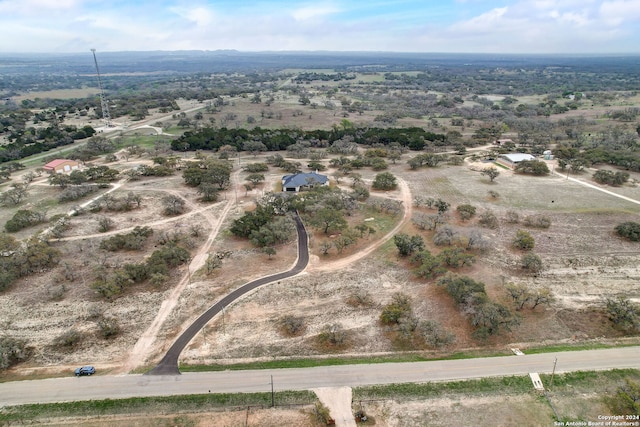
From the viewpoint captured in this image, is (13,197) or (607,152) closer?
(13,197)

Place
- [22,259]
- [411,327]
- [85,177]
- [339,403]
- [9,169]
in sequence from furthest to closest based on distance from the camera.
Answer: [9,169] < [85,177] < [22,259] < [411,327] < [339,403]

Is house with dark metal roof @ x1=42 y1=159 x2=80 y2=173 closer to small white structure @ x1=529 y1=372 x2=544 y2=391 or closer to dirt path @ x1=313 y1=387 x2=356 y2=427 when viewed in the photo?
dirt path @ x1=313 y1=387 x2=356 y2=427

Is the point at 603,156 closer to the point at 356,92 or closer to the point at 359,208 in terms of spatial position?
the point at 359,208

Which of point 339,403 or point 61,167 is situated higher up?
point 61,167

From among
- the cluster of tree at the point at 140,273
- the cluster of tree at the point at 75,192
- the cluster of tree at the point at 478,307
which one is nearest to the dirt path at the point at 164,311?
the cluster of tree at the point at 140,273

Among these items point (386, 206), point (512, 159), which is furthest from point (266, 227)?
point (512, 159)

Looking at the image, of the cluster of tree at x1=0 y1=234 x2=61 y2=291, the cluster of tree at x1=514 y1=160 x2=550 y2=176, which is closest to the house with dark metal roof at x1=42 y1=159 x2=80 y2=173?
the cluster of tree at x1=0 y1=234 x2=61 y2=291

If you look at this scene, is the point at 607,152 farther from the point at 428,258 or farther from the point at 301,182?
the point at 301,182

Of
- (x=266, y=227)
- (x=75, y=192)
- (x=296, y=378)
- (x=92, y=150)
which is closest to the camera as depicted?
(x=296, y=378)
